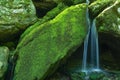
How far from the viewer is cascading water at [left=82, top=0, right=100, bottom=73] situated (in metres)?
8.98

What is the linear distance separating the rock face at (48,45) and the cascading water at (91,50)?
0.26m

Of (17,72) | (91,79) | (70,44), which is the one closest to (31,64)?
(17,72)

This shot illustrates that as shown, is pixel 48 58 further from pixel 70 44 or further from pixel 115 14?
pixel 115 14

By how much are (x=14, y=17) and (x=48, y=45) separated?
1.90 meters

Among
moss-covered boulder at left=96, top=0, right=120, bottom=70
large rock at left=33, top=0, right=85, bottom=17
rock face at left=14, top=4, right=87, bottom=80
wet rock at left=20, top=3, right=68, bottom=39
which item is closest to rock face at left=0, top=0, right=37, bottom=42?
wet rock at left=20, top=3, right=68, bottom=39

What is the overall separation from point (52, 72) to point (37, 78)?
2.41ft

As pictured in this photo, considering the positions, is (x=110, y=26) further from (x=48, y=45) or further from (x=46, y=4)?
(x=46, y=4)

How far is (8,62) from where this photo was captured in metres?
8.52

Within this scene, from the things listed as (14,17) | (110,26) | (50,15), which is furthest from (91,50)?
(14,17)

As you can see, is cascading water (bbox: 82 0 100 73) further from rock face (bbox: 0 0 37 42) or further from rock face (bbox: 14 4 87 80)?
rock face (bbox: 0 0 37 42)

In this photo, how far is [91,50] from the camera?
9211mm

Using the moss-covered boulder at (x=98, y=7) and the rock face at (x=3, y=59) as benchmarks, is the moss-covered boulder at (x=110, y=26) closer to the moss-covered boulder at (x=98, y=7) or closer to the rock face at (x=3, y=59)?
the moss-covered boulder at (x=98, y=7)

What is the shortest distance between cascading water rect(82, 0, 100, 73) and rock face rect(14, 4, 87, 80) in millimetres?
258

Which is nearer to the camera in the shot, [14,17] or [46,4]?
[14,17]
